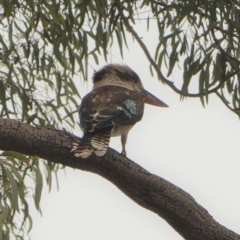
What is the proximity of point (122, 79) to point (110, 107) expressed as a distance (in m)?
0.84

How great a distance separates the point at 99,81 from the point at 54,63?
33 cm

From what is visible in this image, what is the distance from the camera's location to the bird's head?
186 inches

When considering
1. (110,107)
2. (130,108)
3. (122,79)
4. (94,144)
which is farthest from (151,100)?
(94,144)

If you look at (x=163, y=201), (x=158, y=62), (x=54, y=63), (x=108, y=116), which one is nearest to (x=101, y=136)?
(x=108, y=116)

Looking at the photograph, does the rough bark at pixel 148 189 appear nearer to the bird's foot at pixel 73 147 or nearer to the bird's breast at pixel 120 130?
the bird's foot at pixel 73 147

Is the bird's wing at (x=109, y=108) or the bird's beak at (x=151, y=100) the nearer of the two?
the bird's wing at (x=109, y=108)

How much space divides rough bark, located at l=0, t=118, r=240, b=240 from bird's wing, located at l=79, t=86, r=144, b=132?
0.56m

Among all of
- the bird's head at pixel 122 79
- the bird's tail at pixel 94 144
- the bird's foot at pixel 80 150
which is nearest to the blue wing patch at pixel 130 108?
the bird's tail at pixel 94 144

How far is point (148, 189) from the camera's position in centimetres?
313

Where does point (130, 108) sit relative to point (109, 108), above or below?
above

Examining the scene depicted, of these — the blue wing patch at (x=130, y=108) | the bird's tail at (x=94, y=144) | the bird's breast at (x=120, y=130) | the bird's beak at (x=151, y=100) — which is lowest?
the bird's tail at (x=94, y=144)

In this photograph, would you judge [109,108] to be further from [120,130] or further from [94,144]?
[94,144]

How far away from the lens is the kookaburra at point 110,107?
349 cm

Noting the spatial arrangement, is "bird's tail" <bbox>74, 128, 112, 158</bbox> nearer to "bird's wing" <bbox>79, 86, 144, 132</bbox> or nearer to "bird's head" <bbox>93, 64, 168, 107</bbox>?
"bird's wing" <bbox>79, 86, 144, 132</bbox>
